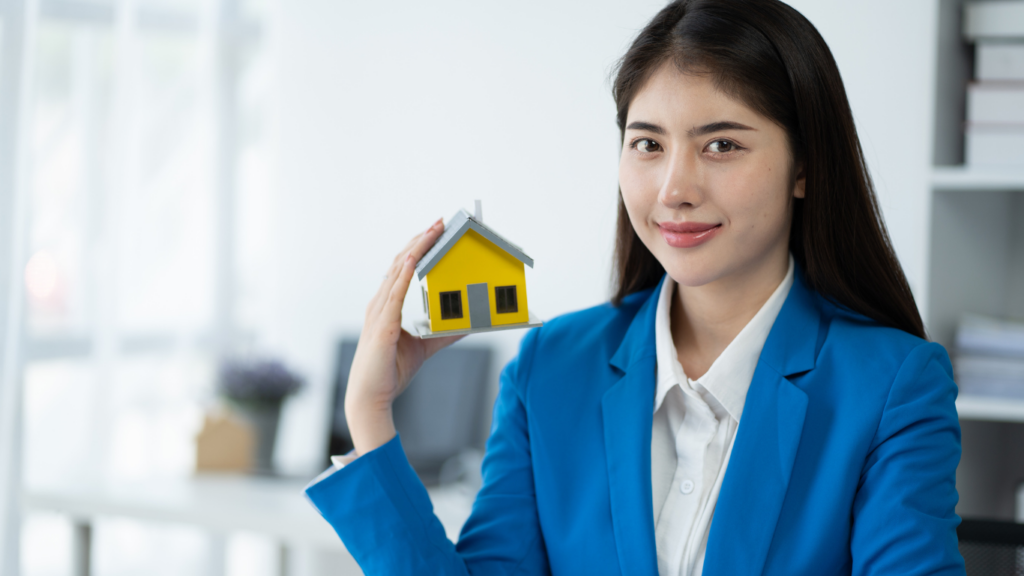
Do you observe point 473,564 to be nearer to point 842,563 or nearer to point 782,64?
point 842,563

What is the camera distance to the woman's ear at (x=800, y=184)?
3.61 feet

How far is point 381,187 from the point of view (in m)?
2.40

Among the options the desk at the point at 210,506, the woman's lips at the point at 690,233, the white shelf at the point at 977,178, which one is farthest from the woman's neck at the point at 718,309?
the desk at the point at 210,506

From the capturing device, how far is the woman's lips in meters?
1.05

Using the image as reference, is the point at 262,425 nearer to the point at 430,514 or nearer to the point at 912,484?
the point at 430,514

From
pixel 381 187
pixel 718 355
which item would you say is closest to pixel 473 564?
pixel 718 355

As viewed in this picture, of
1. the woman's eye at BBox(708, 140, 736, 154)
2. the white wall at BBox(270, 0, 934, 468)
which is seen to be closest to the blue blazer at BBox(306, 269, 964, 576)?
the woman's eye at BBox(708, 140, 736, 154)

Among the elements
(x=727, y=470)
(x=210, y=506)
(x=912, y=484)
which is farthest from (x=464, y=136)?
(x=912, y=484)

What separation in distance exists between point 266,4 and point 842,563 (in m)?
2.25

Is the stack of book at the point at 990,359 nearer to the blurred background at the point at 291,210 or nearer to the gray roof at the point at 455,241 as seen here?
the blurred background at the point at 291,210

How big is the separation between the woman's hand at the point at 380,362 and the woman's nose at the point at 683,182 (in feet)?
1.03

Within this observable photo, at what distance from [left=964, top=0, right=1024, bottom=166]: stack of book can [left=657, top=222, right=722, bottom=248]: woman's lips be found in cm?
83

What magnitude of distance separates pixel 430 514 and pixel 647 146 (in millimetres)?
566

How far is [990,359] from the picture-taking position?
1.61 meters
